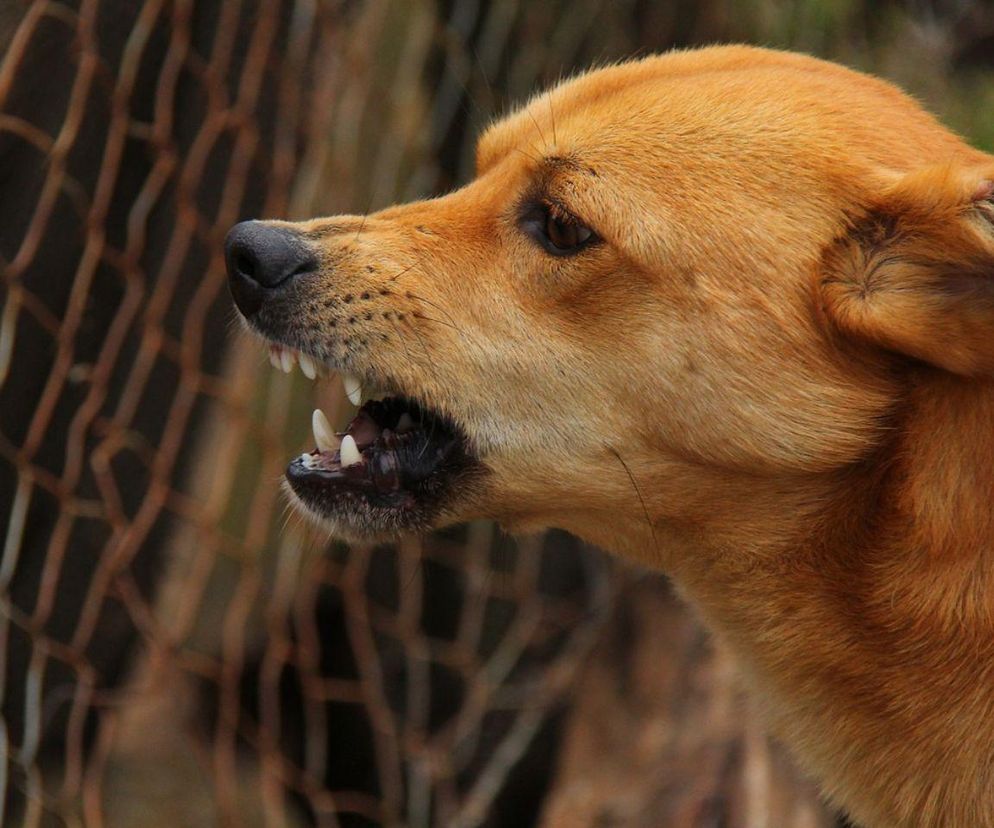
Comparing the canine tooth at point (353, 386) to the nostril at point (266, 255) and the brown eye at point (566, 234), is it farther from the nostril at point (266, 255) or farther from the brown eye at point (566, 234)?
the brown eye at point (566, 234)

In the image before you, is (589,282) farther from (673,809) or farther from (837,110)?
(673,809)

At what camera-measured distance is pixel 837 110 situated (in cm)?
256

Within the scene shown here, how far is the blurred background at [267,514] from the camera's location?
10.8 feet

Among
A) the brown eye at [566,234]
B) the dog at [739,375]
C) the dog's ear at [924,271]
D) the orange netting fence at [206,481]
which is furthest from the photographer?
the orange netting fence at [206,481]

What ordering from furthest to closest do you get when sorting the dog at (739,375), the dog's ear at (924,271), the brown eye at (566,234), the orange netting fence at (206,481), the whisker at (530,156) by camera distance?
the orange netting fence at (206,481), the whisker at (530,156), the brown eye at (566,234), the dog at (739,375), the dog's ear at (924,271)

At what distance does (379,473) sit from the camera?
2746mm

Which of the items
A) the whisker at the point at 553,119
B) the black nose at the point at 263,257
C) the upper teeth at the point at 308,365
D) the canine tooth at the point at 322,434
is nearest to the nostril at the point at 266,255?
the black nose at the point at 263,257

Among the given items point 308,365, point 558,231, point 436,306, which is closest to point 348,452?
point 308,365

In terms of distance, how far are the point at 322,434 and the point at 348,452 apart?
8 centimetres

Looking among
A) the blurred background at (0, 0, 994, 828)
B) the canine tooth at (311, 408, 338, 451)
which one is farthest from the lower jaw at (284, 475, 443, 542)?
the blurred background at (0, 0, 994, 828)

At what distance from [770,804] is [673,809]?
304mm

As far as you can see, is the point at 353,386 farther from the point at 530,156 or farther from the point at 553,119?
the point at 553,119

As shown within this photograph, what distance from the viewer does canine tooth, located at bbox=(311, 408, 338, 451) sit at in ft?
9.00

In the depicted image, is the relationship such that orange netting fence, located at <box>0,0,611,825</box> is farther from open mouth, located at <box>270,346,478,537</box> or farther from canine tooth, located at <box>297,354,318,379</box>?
canine tooth, located at <box>297,354,318,379</box>
